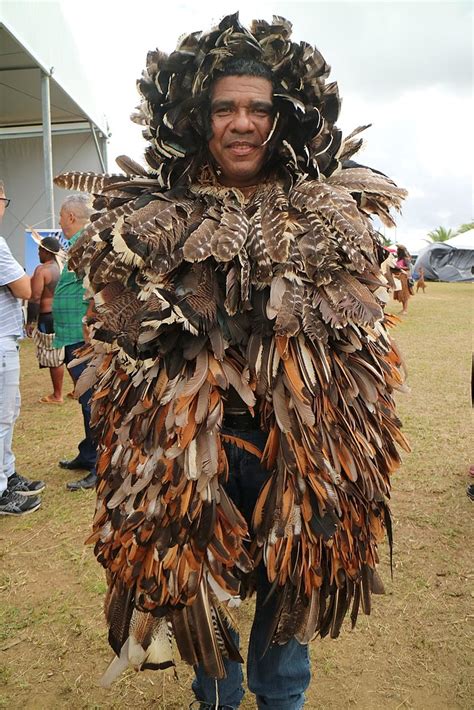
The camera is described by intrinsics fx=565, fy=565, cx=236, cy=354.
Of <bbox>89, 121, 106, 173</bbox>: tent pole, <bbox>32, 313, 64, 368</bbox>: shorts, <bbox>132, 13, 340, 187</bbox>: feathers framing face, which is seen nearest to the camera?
<bbox>132, 13, 340, 187</bbox>: feathers framing face

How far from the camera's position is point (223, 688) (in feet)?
5.89

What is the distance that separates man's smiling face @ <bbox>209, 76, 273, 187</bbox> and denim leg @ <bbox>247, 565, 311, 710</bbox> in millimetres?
1185

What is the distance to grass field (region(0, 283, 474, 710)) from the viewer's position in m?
2.23

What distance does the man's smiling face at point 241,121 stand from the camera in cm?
161

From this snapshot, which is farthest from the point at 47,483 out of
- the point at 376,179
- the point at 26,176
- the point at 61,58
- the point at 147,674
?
the point at 26,176

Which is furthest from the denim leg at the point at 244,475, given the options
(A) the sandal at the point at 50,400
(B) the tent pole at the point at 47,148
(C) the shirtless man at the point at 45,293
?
(B) the tent pole at the point at 47,148

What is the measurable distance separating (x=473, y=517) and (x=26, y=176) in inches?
571

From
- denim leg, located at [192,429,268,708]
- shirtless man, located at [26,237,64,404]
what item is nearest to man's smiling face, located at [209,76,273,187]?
denim leg, located at [192,429,268,708]

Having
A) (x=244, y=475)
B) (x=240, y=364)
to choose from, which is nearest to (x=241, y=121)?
(x=240, y=364)

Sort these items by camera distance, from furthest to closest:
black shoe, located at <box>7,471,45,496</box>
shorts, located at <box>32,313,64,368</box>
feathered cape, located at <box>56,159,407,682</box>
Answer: shorts, located at <box>32,313,64,368</box> < black shoe, located at <box>7,471,45,496</box> < feathered cape, located at <box>56,159,407,682</box>

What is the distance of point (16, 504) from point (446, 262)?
3393cm

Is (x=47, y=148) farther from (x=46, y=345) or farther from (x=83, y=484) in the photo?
(x=83, y=484)

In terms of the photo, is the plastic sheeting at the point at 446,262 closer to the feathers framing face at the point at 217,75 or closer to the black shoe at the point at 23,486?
Answer: the black shoe at the point at 23,486

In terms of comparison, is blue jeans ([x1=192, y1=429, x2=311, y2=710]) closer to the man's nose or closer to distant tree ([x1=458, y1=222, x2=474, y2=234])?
the man's nose
